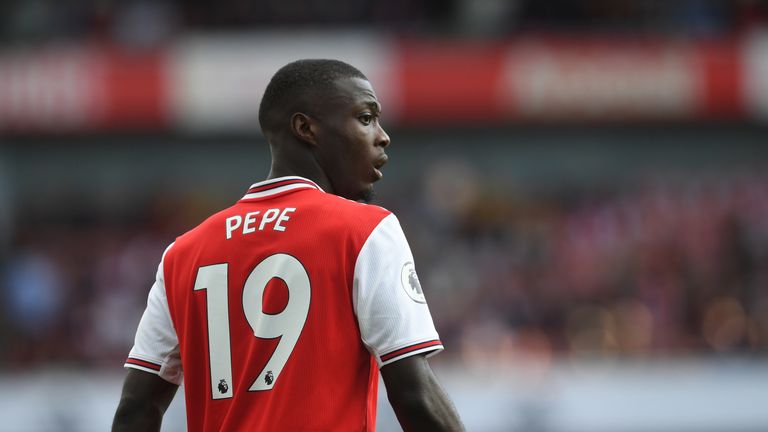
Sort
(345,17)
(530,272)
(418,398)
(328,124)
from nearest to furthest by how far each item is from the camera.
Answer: (418,398), (328,124), (530,272), (345,17)

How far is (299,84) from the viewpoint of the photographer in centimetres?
285

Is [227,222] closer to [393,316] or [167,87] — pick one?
[393,316]

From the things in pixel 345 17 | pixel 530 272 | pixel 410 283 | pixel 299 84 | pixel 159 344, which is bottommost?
pixel 530 272

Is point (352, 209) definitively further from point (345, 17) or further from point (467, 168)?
point (467, 168)

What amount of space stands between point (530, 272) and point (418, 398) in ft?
33.0

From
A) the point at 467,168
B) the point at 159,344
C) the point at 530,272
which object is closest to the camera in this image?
the point at 159,344

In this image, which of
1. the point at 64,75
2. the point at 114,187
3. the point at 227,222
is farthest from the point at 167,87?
the point at 227,222

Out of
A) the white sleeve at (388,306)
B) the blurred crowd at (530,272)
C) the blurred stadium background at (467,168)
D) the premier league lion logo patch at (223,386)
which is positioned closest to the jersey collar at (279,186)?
the white sleeve at (388,306)

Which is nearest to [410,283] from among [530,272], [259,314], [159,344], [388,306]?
[388,306]

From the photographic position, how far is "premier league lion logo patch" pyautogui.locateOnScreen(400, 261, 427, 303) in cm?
264

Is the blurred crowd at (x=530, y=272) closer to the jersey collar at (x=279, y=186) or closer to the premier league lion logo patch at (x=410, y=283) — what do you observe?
the jersey collar at (x=279, y=186)

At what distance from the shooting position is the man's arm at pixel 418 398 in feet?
8.41

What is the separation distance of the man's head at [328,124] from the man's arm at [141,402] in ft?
2.00

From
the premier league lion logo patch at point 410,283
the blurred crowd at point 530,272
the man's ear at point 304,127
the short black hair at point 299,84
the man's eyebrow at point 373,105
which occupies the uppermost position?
the short black hair at point 299,84
